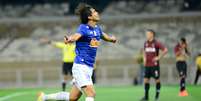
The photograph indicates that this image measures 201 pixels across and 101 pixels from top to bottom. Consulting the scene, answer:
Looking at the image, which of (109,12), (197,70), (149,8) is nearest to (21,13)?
(109,12)

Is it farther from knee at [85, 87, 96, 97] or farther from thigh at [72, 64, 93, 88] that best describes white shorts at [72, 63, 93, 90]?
knee at [85, 87, 96, 97]

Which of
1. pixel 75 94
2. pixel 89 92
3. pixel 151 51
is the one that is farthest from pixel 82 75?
pixel 151 51

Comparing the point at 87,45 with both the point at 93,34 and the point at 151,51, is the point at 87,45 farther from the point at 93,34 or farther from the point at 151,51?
the point at 151,51

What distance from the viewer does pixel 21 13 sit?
40125mm

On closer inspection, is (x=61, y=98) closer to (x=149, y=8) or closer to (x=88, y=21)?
(x=88, y=21)

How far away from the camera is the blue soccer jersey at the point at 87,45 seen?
425 inches

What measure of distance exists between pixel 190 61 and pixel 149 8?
32.5 ft

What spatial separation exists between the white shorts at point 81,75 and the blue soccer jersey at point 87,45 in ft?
0.30

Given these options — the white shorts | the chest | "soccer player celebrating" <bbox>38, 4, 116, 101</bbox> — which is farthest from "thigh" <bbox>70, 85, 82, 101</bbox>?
the chest

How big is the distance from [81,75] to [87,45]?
56 cm

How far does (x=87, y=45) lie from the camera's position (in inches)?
428

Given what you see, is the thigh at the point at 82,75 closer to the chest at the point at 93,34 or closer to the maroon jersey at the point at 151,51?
the chest at the point at 93,34

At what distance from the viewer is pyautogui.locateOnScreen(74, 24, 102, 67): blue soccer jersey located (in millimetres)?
10805

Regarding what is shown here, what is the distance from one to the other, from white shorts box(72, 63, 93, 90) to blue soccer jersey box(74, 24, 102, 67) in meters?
0.09
